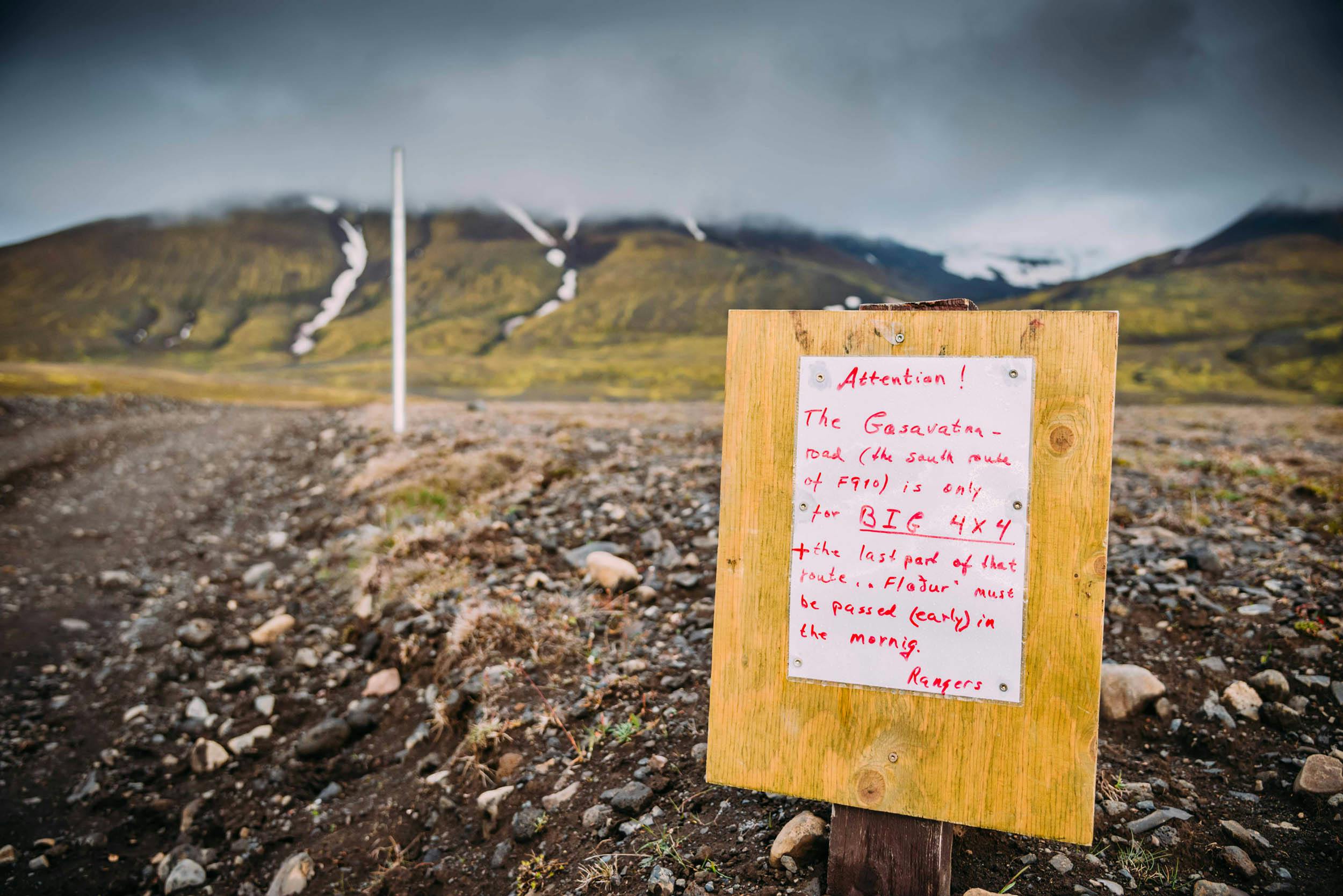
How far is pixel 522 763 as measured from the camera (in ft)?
15.0

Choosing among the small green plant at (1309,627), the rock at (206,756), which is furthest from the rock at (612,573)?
the small green plant at (1309,627)

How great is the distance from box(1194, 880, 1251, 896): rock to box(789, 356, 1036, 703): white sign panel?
4.51 feet

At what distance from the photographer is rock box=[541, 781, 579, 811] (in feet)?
13.4

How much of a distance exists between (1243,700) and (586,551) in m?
5.36

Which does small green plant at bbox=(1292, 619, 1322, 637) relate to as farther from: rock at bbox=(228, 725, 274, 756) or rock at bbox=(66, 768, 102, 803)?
rock at bbox=(66, 768, 102, 803)

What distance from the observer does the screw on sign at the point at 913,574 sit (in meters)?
2.66

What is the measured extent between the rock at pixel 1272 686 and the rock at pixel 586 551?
5136 mm

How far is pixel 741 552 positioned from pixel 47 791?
6.03m

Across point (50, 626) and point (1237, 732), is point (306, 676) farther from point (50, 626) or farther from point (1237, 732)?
point (1237, 732)

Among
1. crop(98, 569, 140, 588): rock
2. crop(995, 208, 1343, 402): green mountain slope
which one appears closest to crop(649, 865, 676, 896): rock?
crop(98, 569, 140, 588): rock

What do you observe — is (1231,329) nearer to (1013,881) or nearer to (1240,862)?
(1240,862)

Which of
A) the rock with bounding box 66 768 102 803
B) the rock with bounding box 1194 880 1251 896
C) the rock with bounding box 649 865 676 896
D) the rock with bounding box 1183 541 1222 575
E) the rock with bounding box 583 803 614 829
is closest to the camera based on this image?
the rock with bounding box 1194 880 1251 896

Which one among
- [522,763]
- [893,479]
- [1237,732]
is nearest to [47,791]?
[522,763]

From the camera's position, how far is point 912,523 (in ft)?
9.22
